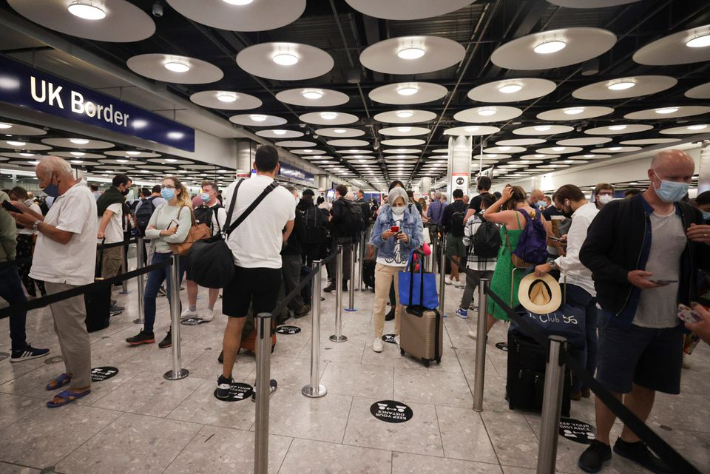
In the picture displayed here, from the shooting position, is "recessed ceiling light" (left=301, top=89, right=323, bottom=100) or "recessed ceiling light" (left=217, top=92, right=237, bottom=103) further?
"recessed ceiling light" (left=217, top=92, right=237, bottom=103)

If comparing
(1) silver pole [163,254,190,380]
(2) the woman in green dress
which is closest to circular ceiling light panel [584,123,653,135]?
Answer: (2) the woman in green dress

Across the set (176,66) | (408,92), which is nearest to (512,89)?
(408,92)

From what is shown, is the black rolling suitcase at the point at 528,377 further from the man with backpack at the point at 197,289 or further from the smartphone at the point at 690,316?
the man with backpack at the point at 197,289

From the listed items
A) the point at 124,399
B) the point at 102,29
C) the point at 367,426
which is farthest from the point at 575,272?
the point at 102,29

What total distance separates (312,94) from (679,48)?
6.34 metres

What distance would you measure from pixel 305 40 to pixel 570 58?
4.89 metres

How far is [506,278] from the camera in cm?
350

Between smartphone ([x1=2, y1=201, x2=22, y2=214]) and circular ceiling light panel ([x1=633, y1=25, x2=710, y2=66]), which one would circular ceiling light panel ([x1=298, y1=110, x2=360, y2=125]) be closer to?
circular ceiling light panel ([x1=633, y1=25, x2=710, y2=66])

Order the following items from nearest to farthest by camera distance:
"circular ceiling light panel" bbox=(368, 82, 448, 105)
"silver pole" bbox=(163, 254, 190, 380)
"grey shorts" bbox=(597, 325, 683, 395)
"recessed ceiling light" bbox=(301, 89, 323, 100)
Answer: "grey shorts" bbox=(597, 325, 683, 395), "silver pole" bbox=(163, 254, 190, 380), "circular ceiling light panel" bbox=(368, 82, 448, 105), "recessed ceiling light" bbox=(301, 89, 323, 100)

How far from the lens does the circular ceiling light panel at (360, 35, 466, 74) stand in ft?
17.0

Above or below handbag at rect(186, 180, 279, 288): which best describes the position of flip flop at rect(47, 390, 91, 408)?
below

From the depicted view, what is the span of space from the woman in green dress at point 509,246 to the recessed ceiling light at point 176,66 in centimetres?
556

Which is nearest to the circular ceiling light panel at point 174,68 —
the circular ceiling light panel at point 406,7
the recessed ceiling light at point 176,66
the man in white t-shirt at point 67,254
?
the recessed ceiling light at point 176,66

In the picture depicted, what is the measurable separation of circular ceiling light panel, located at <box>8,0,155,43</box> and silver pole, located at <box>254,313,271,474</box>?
4560 mm
